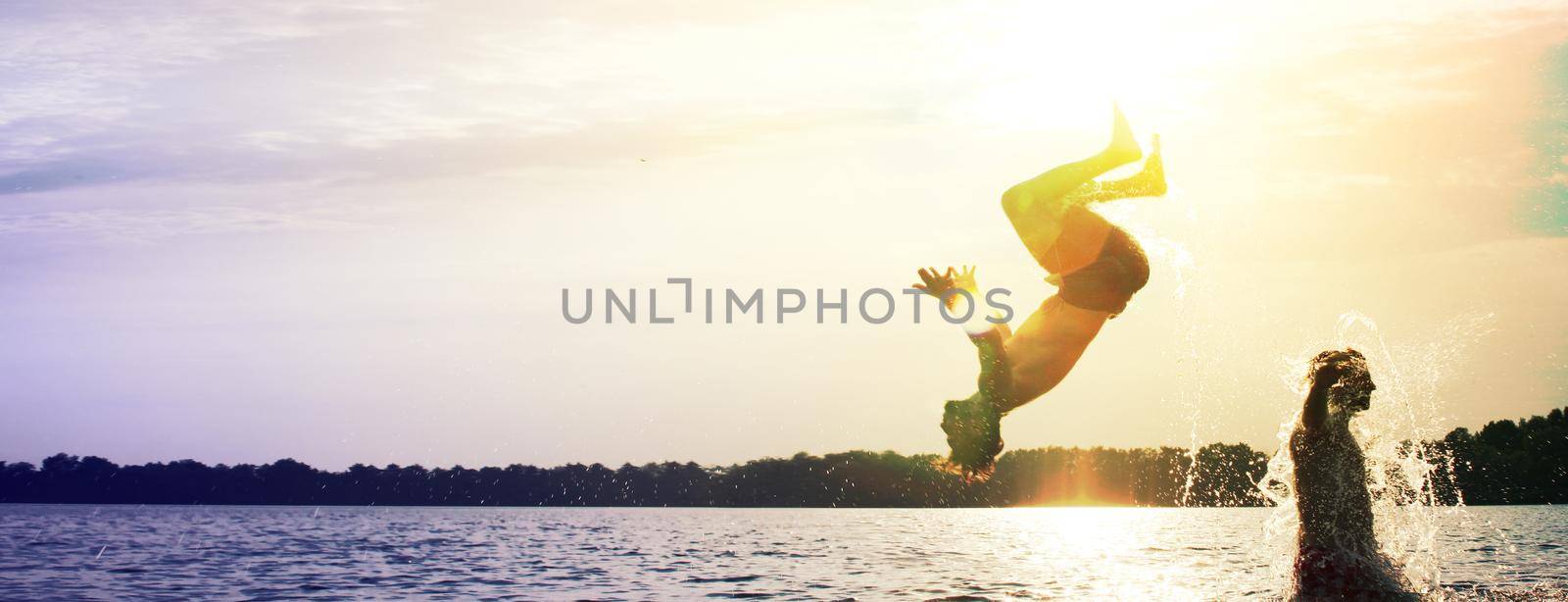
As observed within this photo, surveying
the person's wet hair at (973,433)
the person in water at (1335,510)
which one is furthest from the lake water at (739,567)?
the person's wet hair at (973,433)

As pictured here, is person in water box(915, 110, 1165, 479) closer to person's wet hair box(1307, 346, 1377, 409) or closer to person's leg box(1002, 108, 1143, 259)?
person's leg box(1002, 108, 1143, 259)

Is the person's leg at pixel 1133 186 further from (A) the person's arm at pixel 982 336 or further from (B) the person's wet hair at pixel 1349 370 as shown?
(B) the person's wet hair at pixel 1349 370

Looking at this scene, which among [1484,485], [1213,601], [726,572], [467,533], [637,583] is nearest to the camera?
[1213,601]

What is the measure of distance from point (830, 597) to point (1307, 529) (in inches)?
1041

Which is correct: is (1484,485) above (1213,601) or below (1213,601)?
above

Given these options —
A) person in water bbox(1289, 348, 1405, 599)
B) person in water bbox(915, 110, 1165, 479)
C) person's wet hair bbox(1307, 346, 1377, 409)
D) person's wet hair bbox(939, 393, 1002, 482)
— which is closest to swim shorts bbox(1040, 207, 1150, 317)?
person in water bbox(915, 110, 1165, 479)

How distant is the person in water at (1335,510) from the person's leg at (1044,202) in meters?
4.66

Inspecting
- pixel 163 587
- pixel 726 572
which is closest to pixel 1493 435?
pixel 726 572

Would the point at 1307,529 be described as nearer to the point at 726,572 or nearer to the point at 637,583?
the point at 637,583

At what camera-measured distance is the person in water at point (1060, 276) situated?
25.7 feet

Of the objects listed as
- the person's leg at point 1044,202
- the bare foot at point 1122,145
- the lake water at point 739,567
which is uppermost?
the bare foot at point 1122,145

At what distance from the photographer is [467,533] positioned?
345 ft

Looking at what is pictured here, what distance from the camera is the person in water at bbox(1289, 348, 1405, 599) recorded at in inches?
467

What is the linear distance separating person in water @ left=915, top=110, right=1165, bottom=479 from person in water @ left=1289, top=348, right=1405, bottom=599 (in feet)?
14.2
